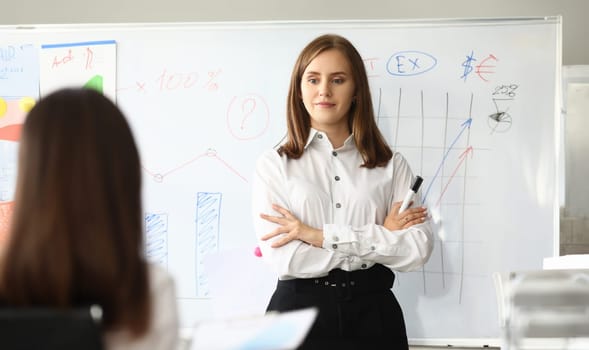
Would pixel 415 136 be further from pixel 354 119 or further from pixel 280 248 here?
pixel 280 248

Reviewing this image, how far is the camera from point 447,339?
295cm

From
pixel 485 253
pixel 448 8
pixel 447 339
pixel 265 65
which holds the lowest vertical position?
pixel 447 339

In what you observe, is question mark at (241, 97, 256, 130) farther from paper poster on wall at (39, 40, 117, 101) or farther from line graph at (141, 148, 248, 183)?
paper poster on wall at (39, 40, 117, 101)

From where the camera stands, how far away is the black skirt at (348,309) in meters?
2.18

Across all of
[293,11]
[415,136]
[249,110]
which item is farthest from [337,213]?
[293,11]

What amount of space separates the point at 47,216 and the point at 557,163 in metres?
2.29

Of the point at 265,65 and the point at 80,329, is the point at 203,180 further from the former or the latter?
the point at 80,329

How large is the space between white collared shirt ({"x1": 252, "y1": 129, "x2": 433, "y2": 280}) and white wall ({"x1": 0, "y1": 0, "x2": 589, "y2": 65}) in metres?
1.26

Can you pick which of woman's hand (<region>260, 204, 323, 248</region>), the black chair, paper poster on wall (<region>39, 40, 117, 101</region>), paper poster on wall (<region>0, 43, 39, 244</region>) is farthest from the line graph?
the black chair

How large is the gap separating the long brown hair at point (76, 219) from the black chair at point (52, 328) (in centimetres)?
9

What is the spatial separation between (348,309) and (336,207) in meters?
0.33

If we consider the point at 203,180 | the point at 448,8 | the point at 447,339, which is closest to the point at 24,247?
the point at 203,180

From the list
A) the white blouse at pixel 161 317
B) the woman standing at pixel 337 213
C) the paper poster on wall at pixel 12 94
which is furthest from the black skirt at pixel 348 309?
the paper poster on wall at pixel 12 94

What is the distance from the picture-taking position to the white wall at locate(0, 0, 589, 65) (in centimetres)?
334
